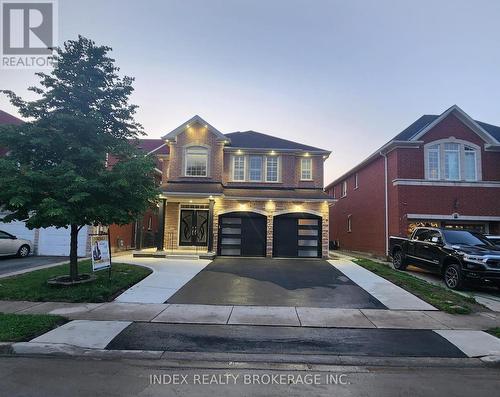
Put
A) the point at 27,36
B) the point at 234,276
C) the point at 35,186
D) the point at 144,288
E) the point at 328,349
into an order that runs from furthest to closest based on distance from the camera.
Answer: the point at 234,276, the point at 27,36, the point at 144,288, the point at 35,186, the point at 328,349

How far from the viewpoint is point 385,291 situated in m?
11.3

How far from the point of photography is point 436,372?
17.9ft

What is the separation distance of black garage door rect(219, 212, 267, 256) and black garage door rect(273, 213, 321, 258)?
812 mm

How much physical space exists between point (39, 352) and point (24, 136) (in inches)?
256

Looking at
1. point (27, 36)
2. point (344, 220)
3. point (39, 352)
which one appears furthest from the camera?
point (344, 220)

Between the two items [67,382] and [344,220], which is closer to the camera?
[67,382]

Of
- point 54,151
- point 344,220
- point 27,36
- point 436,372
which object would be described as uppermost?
point 27,36

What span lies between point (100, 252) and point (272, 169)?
12996 mm

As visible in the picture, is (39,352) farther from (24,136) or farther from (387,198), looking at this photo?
(387,198)

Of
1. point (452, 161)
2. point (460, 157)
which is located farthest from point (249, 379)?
point (460, 157)

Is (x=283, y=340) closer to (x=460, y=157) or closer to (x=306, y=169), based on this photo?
(x=306, y=169)

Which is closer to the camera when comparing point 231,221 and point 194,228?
point 231,221

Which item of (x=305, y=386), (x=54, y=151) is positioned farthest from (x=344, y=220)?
(x=305, y=386)

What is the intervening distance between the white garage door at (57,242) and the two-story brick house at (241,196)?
4.07 m
